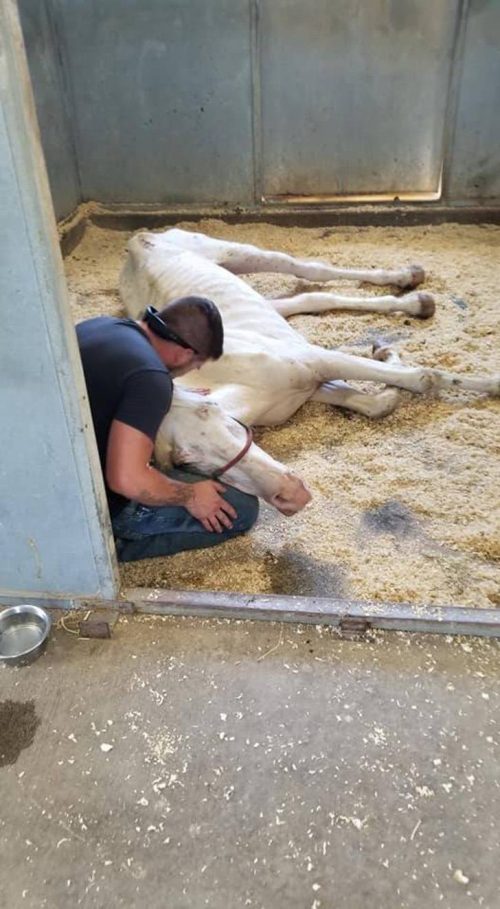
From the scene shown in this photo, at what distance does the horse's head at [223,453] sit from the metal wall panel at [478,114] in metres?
4.59

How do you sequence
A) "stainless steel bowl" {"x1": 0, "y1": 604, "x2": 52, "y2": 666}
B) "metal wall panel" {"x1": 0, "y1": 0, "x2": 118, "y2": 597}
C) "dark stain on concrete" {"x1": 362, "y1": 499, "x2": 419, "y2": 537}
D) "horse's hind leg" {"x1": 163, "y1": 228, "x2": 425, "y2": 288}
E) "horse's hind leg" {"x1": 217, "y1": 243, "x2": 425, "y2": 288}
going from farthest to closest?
"horse's hind leg" {"x1": 217, "y1": 243, "x2": 425, "y2": 288}
"horse's hind leg" {"x1": 163, "y1": 228, "x2": 425, "y2": 288}
"dark stain on concrete" {"x1": 362, "y1": 499, "x2": 419, "y2": 537}
"stainless steel bowl" {"x1": 0, "y1": 604, "x2": 52, "y2": 666}
"metal wall panel" {"x1": 0, "y1": 0, "x2": 118, "y2": 597}

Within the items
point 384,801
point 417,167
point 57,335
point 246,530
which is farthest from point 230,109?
point 384,801

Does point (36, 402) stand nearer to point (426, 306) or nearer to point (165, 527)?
point (165, 527)

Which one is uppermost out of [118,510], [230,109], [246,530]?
[230,109]

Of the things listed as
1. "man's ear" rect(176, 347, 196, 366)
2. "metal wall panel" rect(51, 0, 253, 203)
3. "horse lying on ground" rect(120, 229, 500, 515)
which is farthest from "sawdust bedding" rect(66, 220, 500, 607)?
"metal wall panel" rect(51, 0, 253, 203)

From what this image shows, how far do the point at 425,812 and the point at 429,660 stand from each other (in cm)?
50

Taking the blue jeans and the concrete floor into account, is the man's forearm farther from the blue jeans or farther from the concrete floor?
the concrete floor

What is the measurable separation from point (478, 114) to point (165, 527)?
5.03m

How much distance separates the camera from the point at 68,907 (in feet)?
5.92

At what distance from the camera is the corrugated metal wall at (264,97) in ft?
20.0

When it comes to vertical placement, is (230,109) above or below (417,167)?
above

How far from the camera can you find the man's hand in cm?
289

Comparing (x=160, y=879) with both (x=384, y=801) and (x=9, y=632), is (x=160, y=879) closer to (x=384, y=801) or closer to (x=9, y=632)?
(x=384, y=801)

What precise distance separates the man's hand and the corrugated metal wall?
4.38 meters
